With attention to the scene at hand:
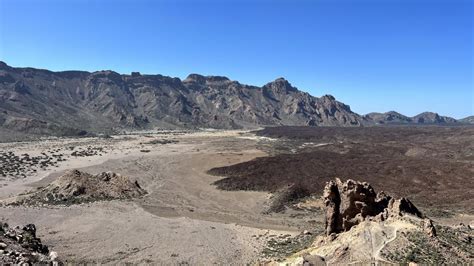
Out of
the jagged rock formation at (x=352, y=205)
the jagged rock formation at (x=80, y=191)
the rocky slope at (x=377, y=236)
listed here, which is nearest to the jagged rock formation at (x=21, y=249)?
the rocky slope at (x=377, y=236)

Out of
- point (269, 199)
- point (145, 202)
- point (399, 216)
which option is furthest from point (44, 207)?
point (399, 216)

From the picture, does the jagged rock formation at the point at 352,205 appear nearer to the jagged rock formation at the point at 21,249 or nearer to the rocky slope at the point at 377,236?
the rocky slope at the point at 377,236

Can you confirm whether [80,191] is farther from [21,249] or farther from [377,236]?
[377,236]

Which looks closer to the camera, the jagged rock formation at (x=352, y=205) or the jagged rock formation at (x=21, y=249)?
the jagged rock formation at (x=21, y=249)

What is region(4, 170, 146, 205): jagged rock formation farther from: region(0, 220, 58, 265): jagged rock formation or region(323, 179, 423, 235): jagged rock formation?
region(323, 179, 423, 235): jagged rock formation

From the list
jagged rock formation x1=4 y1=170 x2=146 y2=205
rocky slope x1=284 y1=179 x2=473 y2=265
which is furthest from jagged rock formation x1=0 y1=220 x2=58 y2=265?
jagged rock formation x1=4 y1=170 x2=146 y2=205

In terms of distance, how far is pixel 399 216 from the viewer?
25.5m

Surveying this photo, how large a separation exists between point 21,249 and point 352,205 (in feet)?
65.4

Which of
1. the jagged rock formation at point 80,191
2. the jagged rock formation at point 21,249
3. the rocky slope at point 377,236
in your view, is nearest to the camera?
the jagged rock formation at point 21,249

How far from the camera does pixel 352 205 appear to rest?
28859 millimetres

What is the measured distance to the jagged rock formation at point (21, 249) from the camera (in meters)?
18.0

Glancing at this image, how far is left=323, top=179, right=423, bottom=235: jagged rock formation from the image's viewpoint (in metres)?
28.5

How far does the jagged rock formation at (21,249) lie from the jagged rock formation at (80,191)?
943 inches

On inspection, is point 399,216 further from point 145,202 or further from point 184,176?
point 184,176
